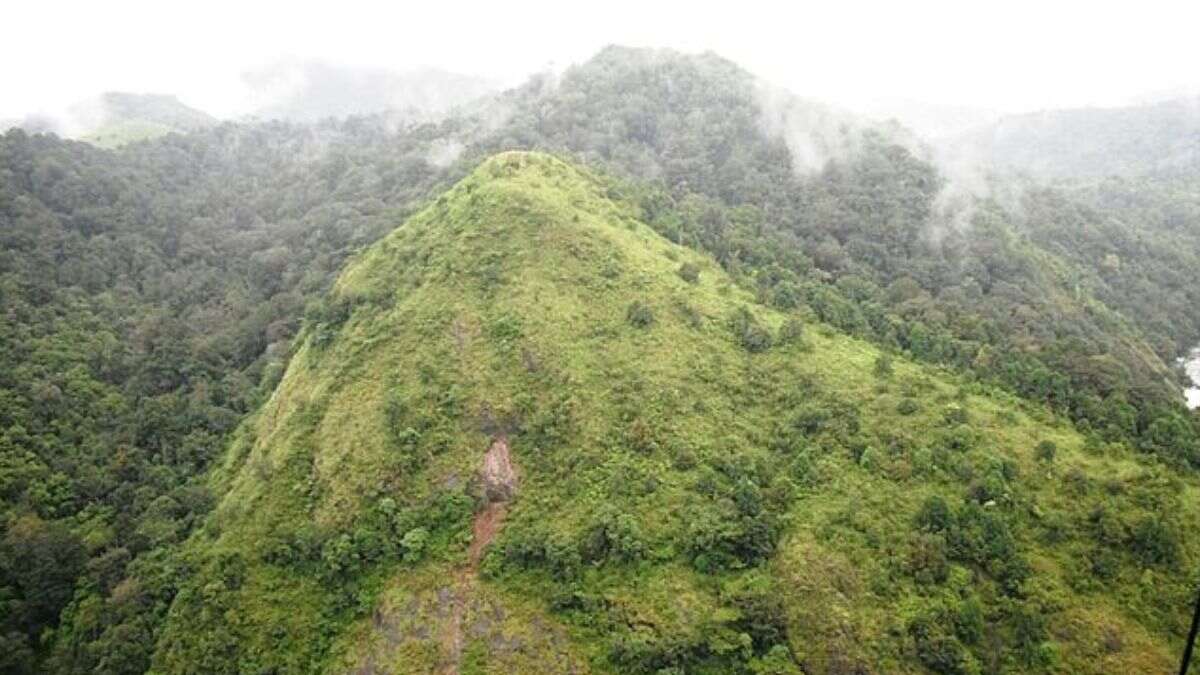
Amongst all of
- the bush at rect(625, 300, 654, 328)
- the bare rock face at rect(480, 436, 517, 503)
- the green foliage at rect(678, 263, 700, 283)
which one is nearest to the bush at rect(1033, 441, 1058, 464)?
the bush at rect(625, 300, 654, 328)

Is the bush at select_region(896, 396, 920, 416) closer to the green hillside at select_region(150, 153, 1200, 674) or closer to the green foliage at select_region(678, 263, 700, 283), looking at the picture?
the green hillside at select_region(150, 153, 1200, 674)

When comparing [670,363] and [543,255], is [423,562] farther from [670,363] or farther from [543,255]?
[543,255]

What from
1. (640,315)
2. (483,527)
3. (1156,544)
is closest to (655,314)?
(640,315)

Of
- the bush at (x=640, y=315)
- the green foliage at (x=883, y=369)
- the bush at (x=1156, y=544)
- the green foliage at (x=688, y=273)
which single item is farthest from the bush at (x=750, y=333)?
the bush at (x=1156, y=544)

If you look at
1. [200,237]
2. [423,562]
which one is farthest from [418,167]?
[423,562]

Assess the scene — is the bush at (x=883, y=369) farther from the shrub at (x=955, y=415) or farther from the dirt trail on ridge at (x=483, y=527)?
the dirt trail on ridge at (x=483, y=527)
